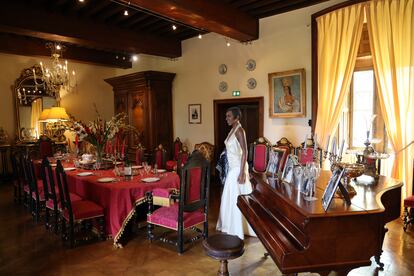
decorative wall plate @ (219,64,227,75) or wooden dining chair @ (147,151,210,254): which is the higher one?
decorative wall plate @ (219,64,227,75)

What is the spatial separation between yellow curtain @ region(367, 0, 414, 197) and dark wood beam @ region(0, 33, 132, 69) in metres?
6.24

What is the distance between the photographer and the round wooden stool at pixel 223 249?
82.0 inches

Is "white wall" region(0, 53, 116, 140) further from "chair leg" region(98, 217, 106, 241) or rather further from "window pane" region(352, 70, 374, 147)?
"window pane" region(352, 70, 374, 147)

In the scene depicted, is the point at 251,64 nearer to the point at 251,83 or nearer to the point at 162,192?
the point at 251,83

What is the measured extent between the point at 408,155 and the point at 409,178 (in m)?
0.32

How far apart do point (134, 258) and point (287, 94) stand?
3.65m

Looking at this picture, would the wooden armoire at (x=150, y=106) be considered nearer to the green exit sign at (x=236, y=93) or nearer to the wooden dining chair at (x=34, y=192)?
the green exit sign at (x=236, y=93)

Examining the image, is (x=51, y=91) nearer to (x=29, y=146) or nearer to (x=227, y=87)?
(x=29, y=146)

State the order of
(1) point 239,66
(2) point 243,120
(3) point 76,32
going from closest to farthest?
1. (3) point 76,32
2. (1) point 239,66
3. (2) point 243,120

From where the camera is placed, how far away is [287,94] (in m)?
5.28

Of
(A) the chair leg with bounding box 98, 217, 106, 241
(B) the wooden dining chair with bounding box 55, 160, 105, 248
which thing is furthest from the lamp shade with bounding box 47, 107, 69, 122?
(A) the chair leg with bounding box 98, 217, 106, 241

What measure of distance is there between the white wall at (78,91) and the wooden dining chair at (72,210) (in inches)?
185

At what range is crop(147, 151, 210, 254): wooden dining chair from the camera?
3143 mm

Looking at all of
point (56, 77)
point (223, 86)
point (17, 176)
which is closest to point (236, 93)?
point (223, 86)
